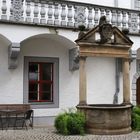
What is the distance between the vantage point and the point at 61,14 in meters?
13.8

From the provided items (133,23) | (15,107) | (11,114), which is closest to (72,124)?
(11,114)

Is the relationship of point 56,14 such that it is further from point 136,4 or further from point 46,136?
point 136,4

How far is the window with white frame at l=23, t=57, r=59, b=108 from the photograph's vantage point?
14297 mm

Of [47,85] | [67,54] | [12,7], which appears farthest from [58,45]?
[12,7]

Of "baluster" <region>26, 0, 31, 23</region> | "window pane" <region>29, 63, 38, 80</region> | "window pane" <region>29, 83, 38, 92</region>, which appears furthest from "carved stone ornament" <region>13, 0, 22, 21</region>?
"window pane" <region>29, 83, 38, 92</region>

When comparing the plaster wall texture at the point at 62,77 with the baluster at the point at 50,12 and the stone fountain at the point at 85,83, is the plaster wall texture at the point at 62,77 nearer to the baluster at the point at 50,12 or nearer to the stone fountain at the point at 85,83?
the baluster at the point at 50,12

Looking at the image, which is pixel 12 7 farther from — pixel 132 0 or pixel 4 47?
pixel 132 0

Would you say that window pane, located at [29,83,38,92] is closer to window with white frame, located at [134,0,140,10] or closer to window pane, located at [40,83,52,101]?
window pane, located at [40,83,52,101]

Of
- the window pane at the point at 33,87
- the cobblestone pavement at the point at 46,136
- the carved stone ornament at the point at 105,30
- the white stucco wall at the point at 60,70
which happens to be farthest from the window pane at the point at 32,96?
the carved stone ornament at the point at 105,30

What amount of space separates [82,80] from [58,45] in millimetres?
3334

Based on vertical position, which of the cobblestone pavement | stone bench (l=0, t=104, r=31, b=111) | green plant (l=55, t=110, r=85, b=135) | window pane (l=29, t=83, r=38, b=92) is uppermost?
window pane (l=29, t=83, r=38, b=92)

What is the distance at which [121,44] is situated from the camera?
12375 mm

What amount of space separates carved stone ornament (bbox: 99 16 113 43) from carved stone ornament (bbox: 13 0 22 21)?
301 cm

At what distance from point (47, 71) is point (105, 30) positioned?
12.2 ft
